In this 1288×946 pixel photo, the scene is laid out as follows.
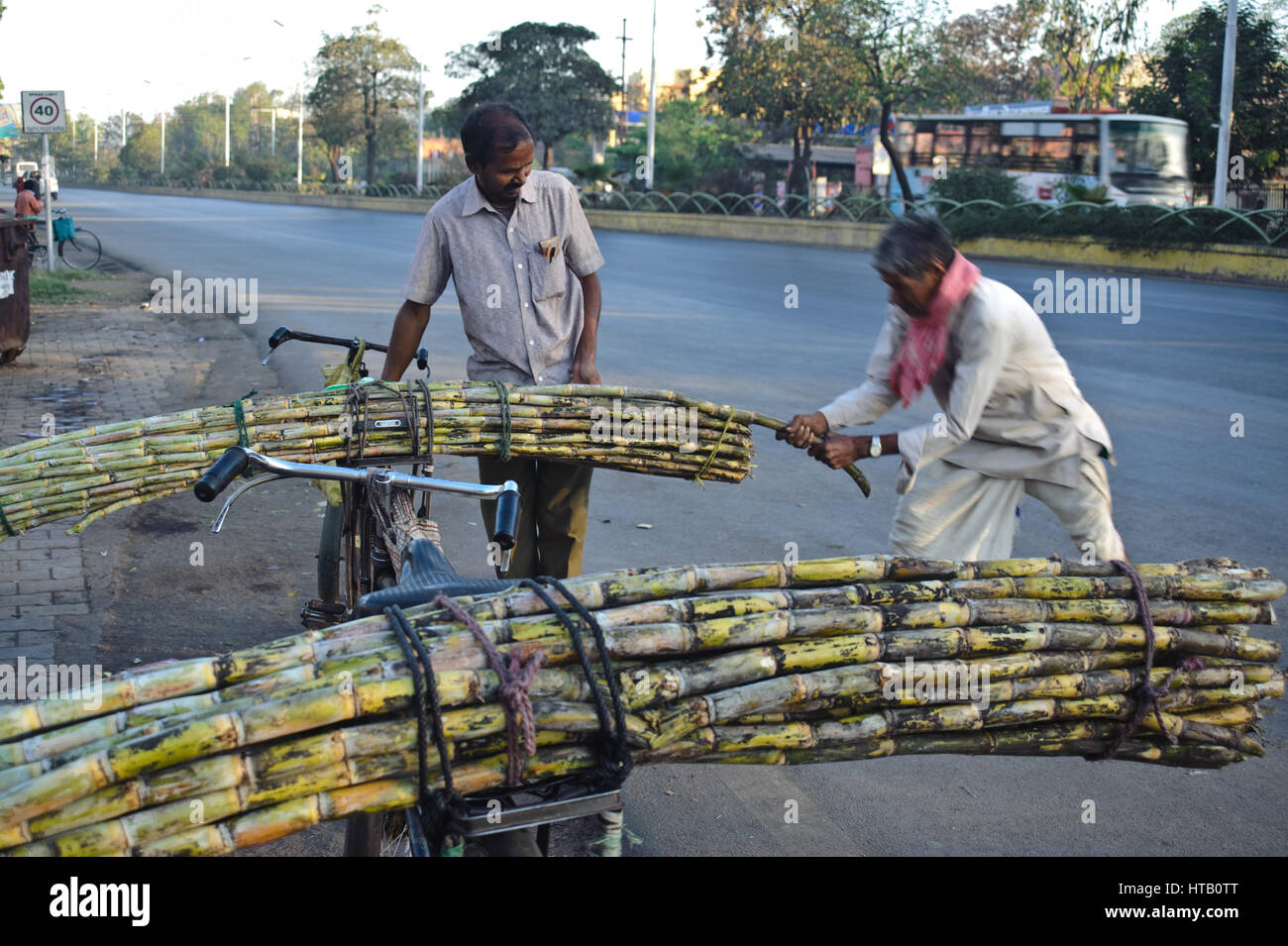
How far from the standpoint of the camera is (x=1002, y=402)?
338 centimetres

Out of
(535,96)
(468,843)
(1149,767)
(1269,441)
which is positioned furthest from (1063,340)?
(535,96)

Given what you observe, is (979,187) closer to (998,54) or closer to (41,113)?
(41,113)

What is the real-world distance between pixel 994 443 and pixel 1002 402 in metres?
0.14

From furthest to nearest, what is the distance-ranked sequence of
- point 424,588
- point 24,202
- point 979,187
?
point 979,187, point 24,202, point 424,588

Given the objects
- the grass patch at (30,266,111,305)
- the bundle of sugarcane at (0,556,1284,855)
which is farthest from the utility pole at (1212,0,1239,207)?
the bundle of sugarcane at (0,556,1284,855)

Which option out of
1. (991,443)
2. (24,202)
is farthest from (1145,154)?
(991,443)

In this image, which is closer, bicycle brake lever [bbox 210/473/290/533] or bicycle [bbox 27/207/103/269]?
bicycle brake lever [bbox 210/473/290/533]

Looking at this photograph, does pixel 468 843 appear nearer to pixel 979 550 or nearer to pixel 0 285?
pixel 979 550

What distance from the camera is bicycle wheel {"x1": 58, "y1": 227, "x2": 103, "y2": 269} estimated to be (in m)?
20.7

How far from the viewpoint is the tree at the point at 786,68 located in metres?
36.8

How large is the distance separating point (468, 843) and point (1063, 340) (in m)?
11.6

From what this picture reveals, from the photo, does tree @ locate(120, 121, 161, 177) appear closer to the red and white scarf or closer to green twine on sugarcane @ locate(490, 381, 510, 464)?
green twine on sugarcane @ locate(490, 381, 510, 464)

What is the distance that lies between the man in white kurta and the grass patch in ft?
46.8

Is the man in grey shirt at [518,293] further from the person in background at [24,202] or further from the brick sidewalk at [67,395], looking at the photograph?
the person in background at [24,202]
